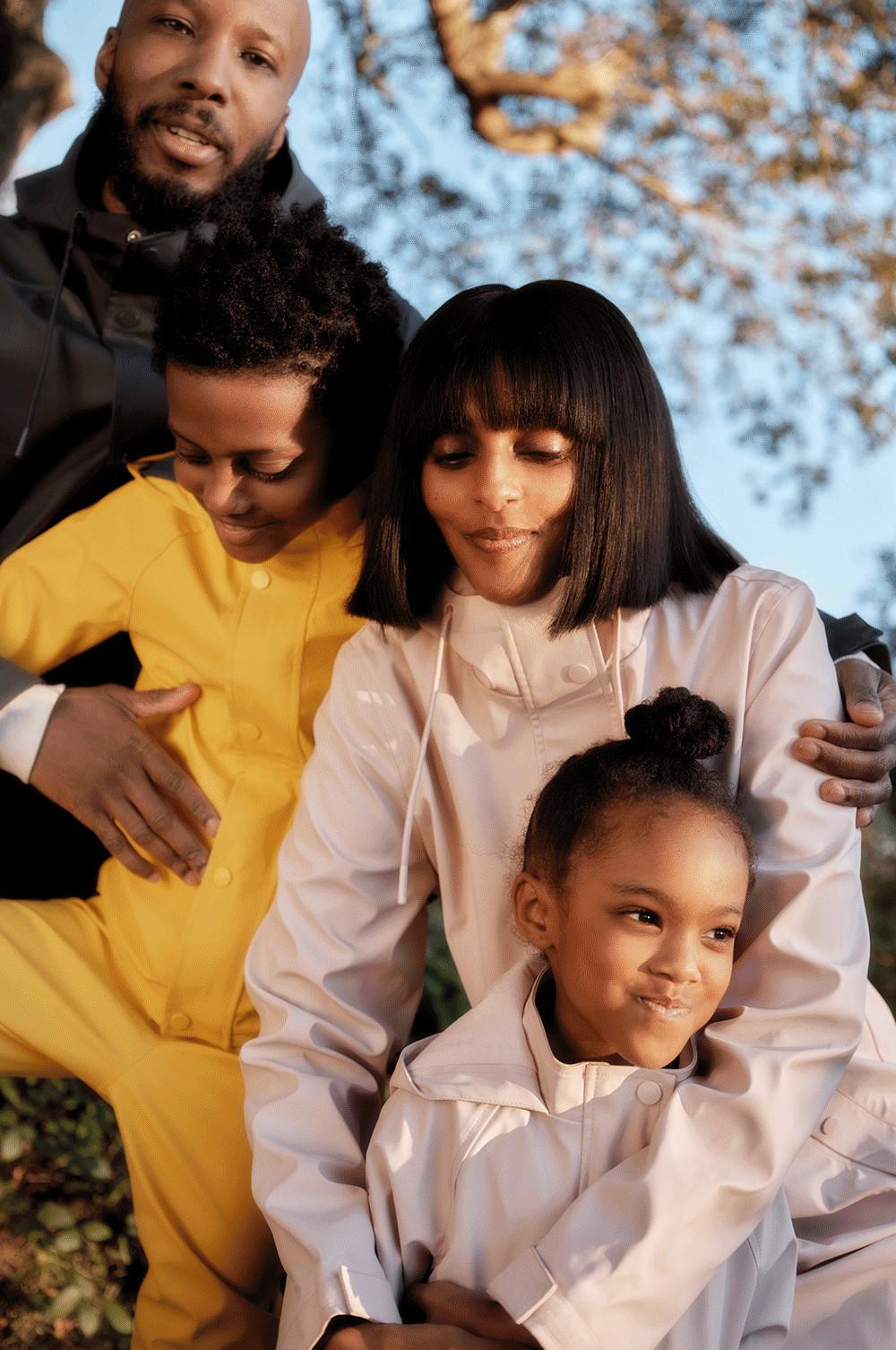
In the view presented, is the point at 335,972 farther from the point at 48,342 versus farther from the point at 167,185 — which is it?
the point at 167,185

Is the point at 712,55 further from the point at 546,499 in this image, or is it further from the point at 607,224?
the point at 546,499

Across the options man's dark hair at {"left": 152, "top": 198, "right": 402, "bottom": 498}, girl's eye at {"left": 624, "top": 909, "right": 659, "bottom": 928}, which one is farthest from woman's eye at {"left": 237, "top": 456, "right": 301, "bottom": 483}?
girl's eye at {"left": 624, "top": 909, "right": 659, "bottom": 928}

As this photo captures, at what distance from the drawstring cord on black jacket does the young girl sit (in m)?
1.44

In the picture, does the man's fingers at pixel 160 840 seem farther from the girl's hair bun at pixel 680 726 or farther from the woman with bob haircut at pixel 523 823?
the girl's hair bun at pixel 680 726

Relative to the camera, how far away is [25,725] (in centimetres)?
244

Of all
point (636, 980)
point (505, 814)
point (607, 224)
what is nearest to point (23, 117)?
point (607, 224)

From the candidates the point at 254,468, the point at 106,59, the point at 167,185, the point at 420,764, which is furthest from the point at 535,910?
the point at 106,59

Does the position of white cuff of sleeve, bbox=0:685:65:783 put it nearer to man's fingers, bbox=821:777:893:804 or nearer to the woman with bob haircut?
the woman with bob haircut

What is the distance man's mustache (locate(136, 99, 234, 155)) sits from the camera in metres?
2.70

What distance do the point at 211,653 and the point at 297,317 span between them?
60cm

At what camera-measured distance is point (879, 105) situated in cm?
482

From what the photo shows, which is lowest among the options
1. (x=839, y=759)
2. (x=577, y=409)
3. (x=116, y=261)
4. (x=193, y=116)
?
(x=839, y=759)

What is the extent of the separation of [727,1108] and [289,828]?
844 mm

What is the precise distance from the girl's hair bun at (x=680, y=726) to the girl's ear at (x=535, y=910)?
240 mm
